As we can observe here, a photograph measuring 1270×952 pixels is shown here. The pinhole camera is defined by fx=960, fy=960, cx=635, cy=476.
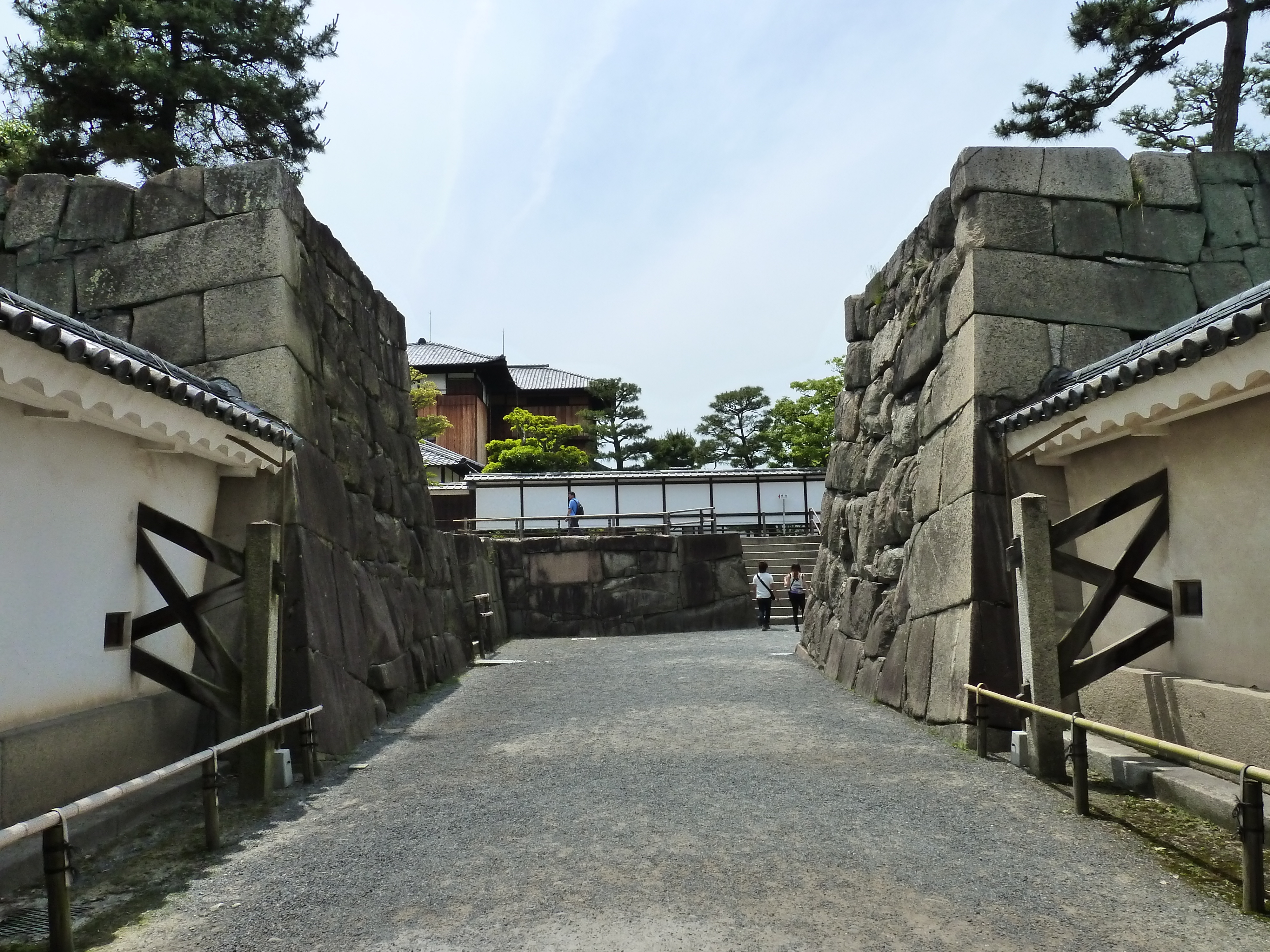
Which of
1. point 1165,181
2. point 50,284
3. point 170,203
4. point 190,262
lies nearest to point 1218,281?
point 1165,181

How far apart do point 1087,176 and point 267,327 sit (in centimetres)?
670

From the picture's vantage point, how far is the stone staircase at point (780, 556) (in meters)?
20.3

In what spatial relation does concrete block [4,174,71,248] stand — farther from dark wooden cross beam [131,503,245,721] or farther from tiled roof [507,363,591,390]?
tiled roof [507,363,591,390]

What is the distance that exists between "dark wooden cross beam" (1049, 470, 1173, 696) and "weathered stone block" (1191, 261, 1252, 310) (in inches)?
116

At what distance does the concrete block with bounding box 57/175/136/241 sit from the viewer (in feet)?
26.3

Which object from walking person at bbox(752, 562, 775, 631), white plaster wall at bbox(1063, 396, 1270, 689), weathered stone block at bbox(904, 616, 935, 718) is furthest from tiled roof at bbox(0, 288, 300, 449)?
walking person at bbox(752, 562, 775, 631)

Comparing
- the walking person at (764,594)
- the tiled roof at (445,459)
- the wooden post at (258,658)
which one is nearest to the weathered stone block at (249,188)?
the wooden post at (258,658)

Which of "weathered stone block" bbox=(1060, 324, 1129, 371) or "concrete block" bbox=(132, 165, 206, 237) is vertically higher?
"concrete block" bbox=(132, 165, 206, 237)

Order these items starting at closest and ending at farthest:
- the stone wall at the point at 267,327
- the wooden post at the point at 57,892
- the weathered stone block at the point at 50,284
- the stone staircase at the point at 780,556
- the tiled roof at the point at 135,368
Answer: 1. the wooden post at the point at 57,892
2. the tiled roof at the point at 135,368
3. the stone wall at the point at 267,327
4. the weathered stone block at the point at 50,284
5. the stone staircase at the point at 780,556

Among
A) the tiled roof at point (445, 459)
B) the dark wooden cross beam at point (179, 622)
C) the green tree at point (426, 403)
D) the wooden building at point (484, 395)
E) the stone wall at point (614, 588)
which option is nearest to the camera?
the dark wooden cross beam at point (179, 622)

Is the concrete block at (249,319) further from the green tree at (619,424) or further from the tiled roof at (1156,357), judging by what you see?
the green tree at (619,424)

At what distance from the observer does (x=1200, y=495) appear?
5422 millimetres

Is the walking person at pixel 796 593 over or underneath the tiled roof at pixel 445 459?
underneath

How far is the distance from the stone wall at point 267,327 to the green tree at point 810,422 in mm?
22760
